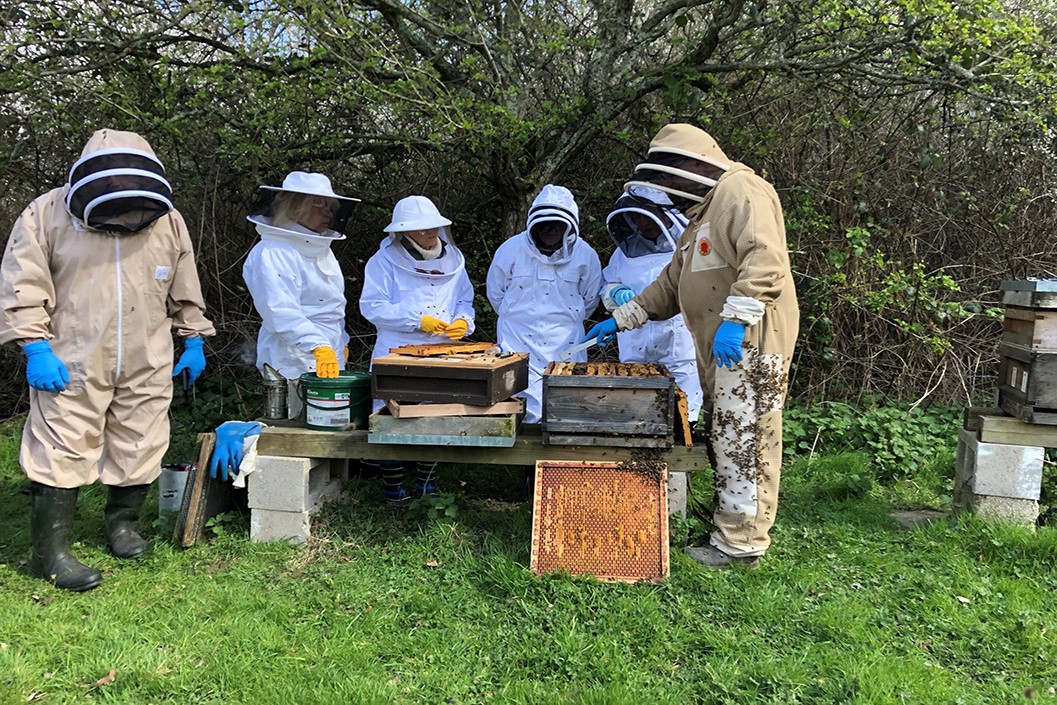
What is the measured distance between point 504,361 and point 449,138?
7.07 feet

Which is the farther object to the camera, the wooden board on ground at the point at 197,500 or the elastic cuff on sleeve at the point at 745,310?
the wooden board on ground at the point at 197,500

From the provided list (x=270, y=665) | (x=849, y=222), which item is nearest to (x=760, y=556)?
(x=270, y=665)

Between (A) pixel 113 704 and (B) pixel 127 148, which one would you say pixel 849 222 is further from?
(A) pixel 113 704

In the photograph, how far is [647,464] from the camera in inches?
123

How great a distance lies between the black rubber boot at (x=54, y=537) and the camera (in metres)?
3.08

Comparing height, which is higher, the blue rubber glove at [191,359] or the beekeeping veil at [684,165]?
the beekeeping veil at [684,165]

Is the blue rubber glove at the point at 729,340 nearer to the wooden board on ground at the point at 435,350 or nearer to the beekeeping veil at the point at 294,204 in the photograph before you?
the wooden board on ground at the point at 435,350

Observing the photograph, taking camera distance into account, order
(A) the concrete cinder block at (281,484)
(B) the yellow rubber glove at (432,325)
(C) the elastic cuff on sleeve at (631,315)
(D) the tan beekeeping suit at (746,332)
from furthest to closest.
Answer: (B) the yellow rubber glove at (432,325) < (C) the elastic cuff on sleeve at (631,315) < (A) the concrete cinder block at (281,484) < (D) the tan beekeeping suit at (746,332)

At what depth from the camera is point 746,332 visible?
2957 mm

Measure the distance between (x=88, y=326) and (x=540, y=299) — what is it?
2.31 meters

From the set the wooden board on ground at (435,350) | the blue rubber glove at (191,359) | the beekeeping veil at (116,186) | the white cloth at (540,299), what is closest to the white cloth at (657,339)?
the white cloth at (540,299)

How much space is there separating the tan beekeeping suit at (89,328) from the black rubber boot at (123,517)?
13 centimetres

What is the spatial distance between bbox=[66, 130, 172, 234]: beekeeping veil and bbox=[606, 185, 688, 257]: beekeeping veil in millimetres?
2313

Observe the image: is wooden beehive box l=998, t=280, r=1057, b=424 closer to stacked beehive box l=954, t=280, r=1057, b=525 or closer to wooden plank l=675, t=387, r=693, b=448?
stacked beehive box l=954, t=280, r=1057, b=525
